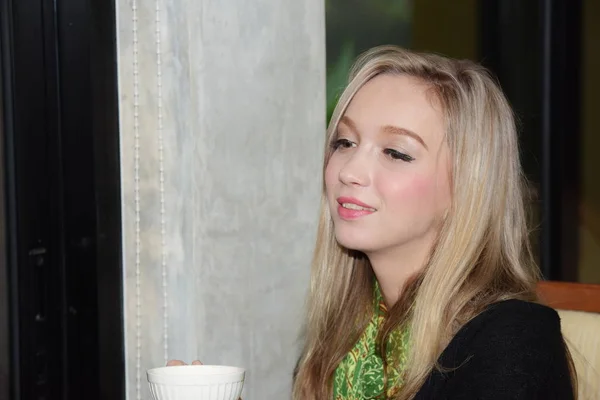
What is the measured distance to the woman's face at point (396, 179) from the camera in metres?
1.61

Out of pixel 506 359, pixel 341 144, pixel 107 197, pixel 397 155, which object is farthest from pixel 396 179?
pixel 107 197

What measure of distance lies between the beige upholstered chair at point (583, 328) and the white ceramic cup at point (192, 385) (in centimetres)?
70

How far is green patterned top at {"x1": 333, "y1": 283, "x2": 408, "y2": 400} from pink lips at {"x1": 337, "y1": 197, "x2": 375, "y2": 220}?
240mm

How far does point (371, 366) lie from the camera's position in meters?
1.81

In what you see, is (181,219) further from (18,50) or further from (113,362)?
(18,50)

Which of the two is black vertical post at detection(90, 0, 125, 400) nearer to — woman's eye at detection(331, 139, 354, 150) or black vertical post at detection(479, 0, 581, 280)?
woman's eye at detection(331, 139, 354, 150)

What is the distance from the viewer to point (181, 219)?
8.02 feet

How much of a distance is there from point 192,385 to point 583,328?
2.62 feet

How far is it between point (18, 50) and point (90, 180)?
0.36 meters

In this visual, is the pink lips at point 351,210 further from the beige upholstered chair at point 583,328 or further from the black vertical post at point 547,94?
the black vertical post at point 547,94

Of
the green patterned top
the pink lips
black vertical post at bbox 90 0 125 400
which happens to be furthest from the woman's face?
black vertical post at bbox 90 0 125 400

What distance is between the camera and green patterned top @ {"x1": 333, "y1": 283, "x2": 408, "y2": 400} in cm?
172

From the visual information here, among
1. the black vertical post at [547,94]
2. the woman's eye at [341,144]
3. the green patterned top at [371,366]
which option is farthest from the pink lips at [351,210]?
the black vertical post at [547,94]

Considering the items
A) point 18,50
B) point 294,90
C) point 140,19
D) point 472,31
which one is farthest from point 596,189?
point 18,50
